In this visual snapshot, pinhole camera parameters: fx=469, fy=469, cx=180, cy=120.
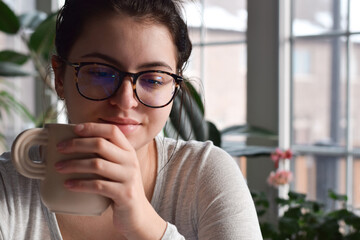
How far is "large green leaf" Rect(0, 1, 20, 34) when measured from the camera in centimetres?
204

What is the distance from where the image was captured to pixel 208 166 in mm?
963

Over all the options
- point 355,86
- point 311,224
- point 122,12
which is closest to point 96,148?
point 122,12

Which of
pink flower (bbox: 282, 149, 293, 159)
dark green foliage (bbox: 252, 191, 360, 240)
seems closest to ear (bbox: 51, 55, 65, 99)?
dark green foliage (bbox: 252, 191, 360, 240)

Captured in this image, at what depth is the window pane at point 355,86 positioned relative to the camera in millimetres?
1768

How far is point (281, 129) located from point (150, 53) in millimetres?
1283

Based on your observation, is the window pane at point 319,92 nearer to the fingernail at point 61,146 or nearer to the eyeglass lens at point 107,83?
the eyeglass lens at point 107,83

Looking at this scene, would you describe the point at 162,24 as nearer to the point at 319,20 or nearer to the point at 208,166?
the point at 208,166

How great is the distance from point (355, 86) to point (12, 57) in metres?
1.60

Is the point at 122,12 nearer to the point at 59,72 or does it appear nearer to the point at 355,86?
the point at 59,72

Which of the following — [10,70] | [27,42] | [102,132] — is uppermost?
[27,42]

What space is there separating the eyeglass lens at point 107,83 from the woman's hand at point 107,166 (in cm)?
14

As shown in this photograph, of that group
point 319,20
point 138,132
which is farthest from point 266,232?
point 138,132

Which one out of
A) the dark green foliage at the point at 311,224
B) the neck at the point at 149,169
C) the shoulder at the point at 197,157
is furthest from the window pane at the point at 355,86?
the neck at the point at 149,169

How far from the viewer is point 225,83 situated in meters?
2.14
